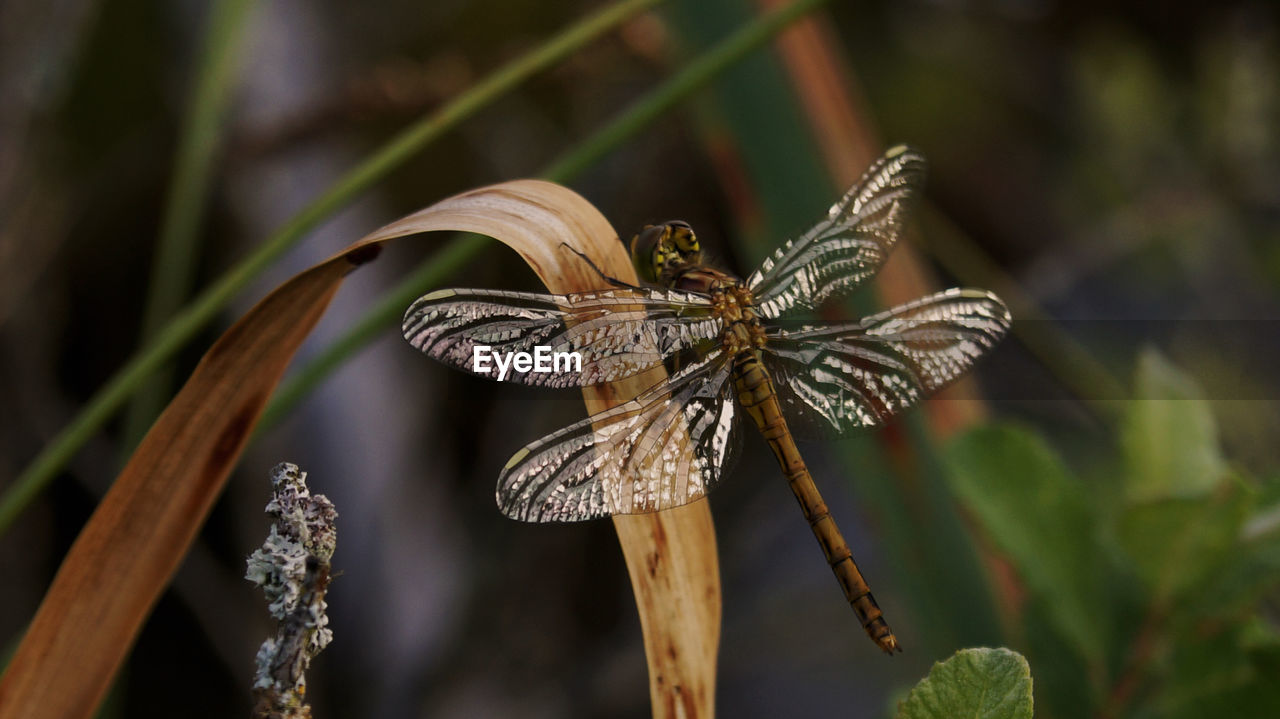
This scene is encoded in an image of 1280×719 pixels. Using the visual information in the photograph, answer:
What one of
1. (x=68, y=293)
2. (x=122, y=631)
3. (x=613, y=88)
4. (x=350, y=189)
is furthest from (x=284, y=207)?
(x=122, y=631)

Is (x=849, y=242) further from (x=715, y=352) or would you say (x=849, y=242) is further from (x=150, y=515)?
(x=150, y=515)

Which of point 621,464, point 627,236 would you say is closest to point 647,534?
point 621,464

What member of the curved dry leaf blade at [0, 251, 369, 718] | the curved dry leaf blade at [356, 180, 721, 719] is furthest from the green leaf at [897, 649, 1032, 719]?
the curved dry leaf blade at [0, 251, 369, 718]

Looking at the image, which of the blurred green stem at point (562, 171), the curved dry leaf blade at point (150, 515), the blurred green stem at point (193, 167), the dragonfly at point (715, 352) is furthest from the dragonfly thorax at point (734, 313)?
the blurred green stem at point (193, 167)

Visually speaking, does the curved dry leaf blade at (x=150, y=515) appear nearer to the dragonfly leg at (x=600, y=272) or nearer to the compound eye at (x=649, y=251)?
the dragonfly leg at (x=600, y=272)

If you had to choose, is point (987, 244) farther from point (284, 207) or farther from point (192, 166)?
point (192, 166)

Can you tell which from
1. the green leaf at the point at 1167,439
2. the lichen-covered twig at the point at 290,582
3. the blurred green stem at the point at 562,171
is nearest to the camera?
the lichen-covered twig at the point at 290,582
